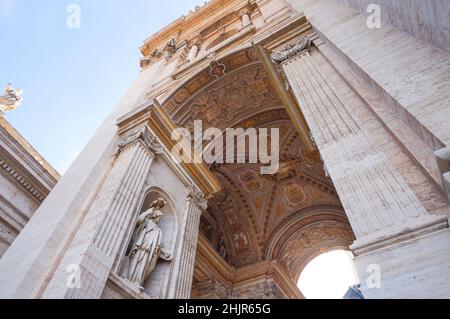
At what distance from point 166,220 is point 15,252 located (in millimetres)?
2477

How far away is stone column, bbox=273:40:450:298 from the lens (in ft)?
6.11

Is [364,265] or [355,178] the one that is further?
[355,178]

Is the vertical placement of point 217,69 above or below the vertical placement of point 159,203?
above

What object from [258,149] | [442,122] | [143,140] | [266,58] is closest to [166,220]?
[143,140]

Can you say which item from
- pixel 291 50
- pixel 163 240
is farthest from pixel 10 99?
pixel 291 50

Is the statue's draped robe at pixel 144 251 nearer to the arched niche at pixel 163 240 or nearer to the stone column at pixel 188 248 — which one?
the arched niche at pixel 163 240

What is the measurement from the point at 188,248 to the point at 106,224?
192 cm

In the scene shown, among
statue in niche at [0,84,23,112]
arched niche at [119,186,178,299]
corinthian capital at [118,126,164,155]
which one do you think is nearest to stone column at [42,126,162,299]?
corinthian capital at [118,126,164,155]

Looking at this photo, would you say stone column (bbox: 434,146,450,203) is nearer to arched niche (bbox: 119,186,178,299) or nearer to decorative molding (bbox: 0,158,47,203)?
arched niche (bbox: 119,186,178,299)

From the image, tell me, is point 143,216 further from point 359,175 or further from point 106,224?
point 359,175

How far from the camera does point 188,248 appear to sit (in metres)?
5.73

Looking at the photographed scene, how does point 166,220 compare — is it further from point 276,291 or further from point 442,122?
point 276,291

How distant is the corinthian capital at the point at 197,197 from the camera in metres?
6.82

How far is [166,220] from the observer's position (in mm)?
5941
